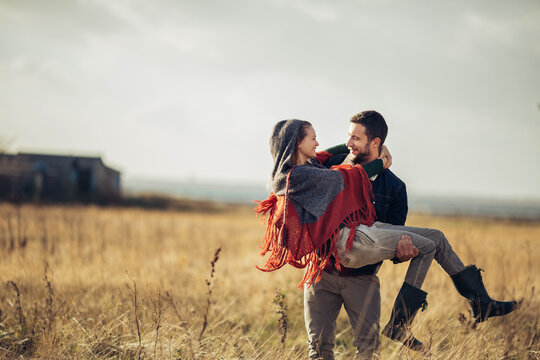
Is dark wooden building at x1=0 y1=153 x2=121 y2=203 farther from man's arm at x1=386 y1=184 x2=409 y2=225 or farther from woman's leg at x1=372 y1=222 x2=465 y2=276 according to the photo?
woman's leg at x1=372 y1=222 x2=465 y2=276

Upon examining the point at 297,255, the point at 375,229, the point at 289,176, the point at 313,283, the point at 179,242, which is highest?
the point at 289,176

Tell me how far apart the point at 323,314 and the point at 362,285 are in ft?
1.29

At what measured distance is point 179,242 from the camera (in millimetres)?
10062

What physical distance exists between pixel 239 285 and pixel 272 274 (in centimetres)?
102

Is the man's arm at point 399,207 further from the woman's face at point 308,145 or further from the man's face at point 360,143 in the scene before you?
the woman's face at point 308,145

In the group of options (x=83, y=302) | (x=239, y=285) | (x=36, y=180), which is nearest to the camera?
(x=83, y=302)

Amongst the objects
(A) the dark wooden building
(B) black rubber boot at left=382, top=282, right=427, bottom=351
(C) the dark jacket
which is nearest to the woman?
(B) black rubber boot at left=382, top=282, right=427, bottom=351

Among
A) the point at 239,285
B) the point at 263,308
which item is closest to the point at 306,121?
the point at 263,308

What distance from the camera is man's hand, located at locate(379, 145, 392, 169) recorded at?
2.65 metres

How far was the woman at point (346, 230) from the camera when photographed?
7.96ft

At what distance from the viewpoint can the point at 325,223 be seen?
247 cm

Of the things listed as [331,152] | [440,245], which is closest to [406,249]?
[440,245]

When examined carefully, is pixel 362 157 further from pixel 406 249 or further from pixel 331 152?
pixel 406 249

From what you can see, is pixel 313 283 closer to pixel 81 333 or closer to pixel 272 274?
pixel 81 333
